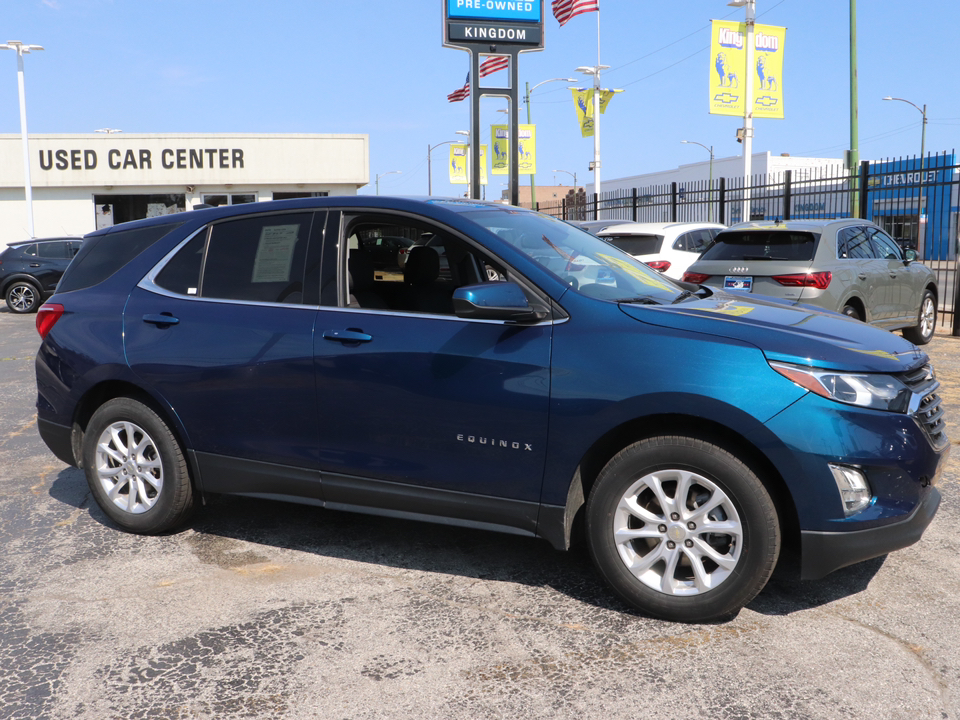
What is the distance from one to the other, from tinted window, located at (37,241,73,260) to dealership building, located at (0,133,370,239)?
543 inches

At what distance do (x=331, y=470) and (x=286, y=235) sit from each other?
47.0 inches

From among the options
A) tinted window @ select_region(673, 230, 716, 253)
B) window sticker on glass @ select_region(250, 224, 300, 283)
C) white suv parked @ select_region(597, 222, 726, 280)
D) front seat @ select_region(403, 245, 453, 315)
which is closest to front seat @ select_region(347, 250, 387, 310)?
front seat @ select_region(403, 245, 453, 315)

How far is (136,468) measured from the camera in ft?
15.4

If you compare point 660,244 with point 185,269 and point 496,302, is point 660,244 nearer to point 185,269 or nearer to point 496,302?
point 185,269

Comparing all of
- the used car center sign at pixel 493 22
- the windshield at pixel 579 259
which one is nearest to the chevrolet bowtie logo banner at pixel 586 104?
the used car center sign at pixel 493 22

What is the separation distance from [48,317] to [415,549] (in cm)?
247

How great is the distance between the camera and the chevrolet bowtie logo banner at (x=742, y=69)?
19.3 meters

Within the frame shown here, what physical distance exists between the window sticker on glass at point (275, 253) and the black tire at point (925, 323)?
32.3 ft

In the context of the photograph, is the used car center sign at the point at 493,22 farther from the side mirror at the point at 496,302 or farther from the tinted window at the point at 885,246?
the side mirror at the point at 496,302

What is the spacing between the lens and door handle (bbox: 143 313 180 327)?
4500 mm

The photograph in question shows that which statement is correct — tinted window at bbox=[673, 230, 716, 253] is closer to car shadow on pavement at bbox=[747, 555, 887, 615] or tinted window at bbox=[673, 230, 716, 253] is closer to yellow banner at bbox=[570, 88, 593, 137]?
car shadow on pavement at bbox=[747, 555, 887, 615]

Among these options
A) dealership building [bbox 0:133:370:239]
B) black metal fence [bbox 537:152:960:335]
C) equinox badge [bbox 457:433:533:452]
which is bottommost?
equinox badge [bbox 457:433:533:452]

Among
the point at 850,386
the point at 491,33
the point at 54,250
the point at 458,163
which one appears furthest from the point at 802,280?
the point at 458,163

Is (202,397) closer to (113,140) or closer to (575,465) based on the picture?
(575,465)
